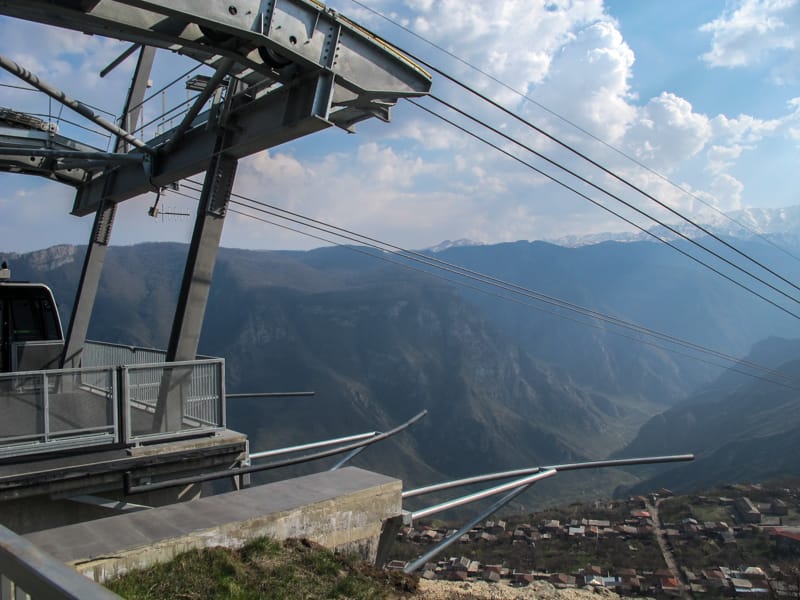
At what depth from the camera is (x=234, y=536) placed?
5.71m

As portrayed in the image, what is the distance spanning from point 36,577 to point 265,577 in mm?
3236

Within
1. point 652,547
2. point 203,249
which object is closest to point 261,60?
point 203,249

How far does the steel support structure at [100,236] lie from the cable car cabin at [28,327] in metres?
0.59

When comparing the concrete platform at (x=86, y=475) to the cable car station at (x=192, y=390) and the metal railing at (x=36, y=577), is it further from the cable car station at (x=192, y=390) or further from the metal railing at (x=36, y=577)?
the metal railing at (x=36, y=577)

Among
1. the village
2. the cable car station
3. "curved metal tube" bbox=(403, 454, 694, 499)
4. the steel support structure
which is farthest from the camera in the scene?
the village

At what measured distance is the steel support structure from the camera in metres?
15.8

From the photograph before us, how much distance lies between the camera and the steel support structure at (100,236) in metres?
15.8

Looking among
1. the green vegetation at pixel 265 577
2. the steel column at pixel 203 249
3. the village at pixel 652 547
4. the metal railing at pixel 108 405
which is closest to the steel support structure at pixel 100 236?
the steel column at pixel 203 249

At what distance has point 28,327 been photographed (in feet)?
48.3

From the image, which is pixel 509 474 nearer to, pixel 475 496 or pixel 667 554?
pixel 475 496

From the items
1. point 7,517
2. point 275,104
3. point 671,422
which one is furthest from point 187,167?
point 671,422

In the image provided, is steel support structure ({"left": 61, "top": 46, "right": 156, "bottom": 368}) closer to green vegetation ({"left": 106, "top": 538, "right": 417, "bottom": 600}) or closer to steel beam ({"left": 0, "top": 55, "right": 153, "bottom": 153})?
steel beam ({"left": 0, "top": 55, "right": 153, "bottom": 153})

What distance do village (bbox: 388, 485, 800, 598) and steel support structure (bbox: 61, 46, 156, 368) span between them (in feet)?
60.9

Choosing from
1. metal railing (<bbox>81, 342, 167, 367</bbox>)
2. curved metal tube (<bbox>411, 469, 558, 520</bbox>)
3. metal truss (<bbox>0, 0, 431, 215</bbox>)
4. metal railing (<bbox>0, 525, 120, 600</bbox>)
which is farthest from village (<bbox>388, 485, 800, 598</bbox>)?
metal railing (<bbox>0, 525, 120, 600</bbox>)
